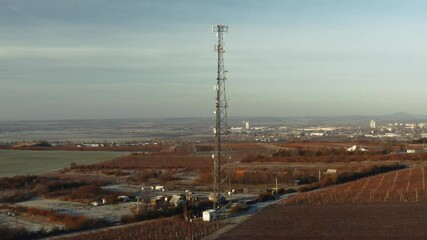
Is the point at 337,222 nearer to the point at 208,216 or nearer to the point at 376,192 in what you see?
the point at 208,216

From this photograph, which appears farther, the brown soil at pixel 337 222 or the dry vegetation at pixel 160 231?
the dry vegetation at pixel 160 231

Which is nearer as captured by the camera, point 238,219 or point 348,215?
point 348,215

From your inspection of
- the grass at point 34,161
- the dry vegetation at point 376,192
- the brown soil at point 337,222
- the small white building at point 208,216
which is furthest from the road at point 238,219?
the grass at point 34,161

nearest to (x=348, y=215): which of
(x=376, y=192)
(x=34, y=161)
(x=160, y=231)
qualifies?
(x=376, y=192)

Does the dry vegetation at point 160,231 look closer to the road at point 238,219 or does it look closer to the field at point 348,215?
the road at point 238,219

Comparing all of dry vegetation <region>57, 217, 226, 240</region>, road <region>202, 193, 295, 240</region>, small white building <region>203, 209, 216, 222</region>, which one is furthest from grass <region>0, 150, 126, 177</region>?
small white building <region>203, 209, 216, 222</region>

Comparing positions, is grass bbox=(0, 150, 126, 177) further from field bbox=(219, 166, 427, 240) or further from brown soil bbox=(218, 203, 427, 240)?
brown soil bbox=(218, 203, 427, 240)

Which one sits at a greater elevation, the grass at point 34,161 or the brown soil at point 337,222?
the brown soil at point 337,222

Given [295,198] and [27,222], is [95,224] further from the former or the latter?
[295,198]

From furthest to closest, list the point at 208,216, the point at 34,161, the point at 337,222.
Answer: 1. the point at 34,161
2. the point at 208,216
3. the point at 337,222
